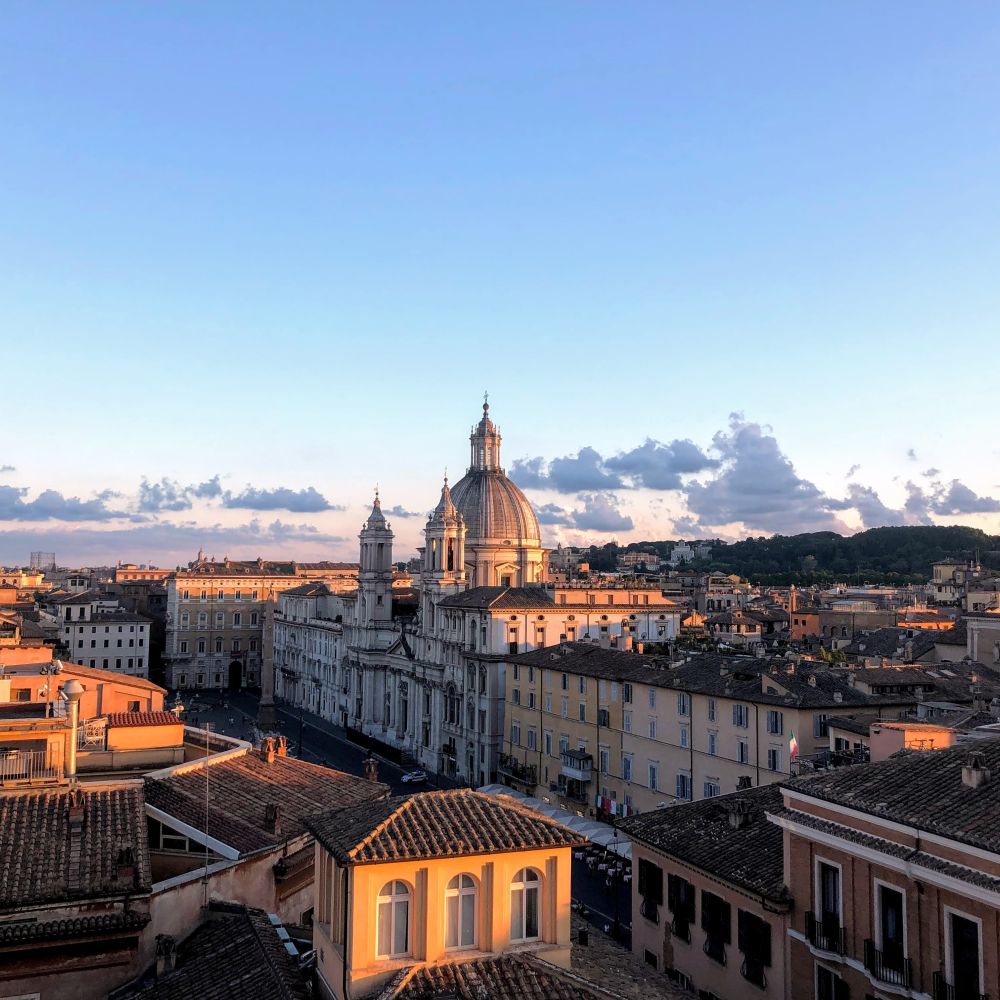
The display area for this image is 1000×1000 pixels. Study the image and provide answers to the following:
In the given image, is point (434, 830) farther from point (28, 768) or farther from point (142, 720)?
point (142, 720)

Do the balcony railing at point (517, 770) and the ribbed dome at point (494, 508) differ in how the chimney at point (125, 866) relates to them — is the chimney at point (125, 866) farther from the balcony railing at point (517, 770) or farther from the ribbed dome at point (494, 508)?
the ribbed dome at point (494, 508)

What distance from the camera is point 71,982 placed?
15.8 m

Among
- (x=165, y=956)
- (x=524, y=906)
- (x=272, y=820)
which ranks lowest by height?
(x=165, y=956)

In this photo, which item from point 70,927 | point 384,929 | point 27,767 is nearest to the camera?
point 384,929

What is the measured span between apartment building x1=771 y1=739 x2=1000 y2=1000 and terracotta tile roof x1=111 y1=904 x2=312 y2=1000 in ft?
32.1

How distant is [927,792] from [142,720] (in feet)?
67.3

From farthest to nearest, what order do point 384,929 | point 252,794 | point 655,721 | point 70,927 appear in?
point 655,721, point 252,794, point 70,927, point 384,929

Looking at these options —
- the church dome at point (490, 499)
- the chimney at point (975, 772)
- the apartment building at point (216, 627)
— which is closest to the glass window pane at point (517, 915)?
the chimney at point (975, 772)

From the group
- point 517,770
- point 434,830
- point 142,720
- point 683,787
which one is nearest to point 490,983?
point 434,830

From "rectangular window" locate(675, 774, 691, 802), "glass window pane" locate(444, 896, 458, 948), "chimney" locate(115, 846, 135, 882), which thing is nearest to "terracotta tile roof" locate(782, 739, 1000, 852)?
"glass window pane" locate(444, 896, 458, 948)

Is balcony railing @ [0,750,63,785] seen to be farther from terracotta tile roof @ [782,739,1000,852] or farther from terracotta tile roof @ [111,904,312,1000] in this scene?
terracotta tile roof @ [782,739,1000,852]

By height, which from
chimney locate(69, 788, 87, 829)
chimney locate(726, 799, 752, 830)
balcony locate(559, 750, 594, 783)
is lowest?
balcony locate(559, 750, 594, 783)

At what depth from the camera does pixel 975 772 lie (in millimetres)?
17312

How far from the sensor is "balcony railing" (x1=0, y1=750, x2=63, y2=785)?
19.8m
